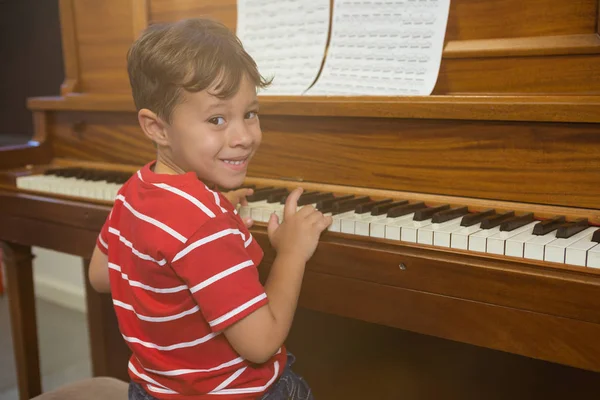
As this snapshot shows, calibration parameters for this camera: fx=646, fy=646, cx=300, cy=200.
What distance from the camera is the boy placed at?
35.4 inches

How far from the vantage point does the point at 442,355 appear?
169cm

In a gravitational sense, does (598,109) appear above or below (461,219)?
above

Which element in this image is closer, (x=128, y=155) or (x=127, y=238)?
(x=127, y=238)

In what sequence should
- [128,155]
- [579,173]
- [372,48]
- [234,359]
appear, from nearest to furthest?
[234,359], [579,173], [372,48], [128,155]

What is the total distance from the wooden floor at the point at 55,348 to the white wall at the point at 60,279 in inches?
1.9

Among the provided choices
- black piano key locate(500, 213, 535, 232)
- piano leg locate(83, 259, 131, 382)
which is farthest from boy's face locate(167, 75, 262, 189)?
piano leg locate(83, 259, 131, 382)

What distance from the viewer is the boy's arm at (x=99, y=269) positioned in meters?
1.21

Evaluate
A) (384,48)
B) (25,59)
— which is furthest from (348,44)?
(25,59)

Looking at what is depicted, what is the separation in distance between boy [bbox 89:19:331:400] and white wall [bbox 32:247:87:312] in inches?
101

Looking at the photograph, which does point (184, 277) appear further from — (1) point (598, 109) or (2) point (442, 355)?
(2) point (442, 355)

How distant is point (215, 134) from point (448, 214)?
458 millimetres

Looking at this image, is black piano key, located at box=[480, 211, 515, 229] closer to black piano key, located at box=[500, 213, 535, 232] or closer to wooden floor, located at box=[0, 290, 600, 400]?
→ black piano key, located at box=[500, 213, 535, 232]

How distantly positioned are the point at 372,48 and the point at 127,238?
0.76 metres

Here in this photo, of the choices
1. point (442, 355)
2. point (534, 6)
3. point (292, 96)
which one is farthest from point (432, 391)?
point (534, 6)
